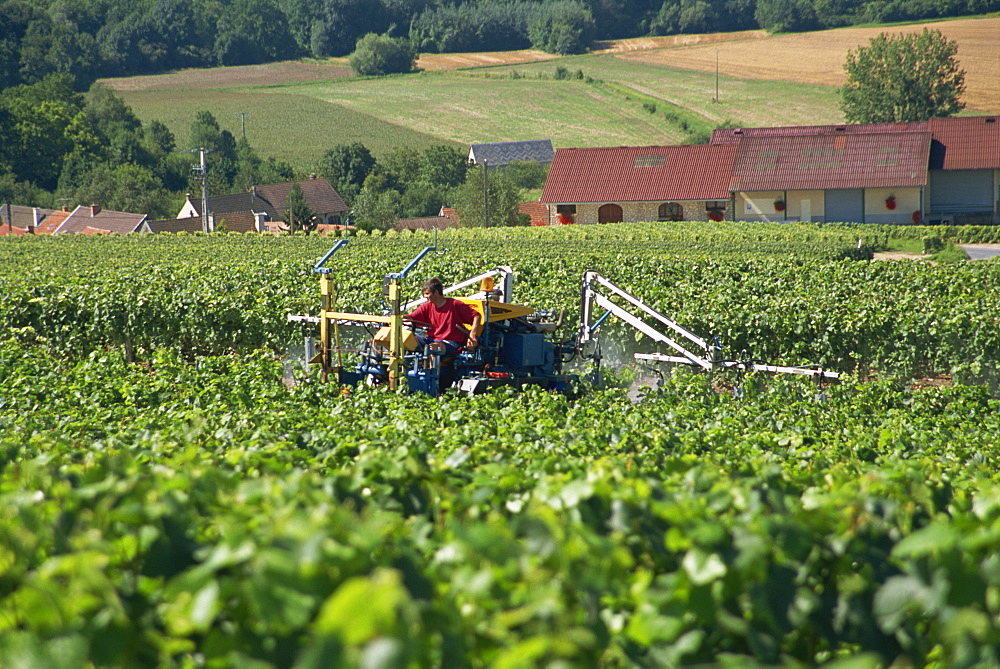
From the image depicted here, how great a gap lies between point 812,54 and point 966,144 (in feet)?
230

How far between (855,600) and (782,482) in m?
1.34

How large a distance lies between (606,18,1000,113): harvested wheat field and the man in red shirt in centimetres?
10193

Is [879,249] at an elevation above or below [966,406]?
below

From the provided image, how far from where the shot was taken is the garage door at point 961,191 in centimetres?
6016

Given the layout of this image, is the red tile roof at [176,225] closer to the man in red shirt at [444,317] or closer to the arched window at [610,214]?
the arched window at [610,214]

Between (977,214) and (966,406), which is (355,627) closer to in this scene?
(966,406)

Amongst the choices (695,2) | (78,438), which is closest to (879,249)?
(78,438)

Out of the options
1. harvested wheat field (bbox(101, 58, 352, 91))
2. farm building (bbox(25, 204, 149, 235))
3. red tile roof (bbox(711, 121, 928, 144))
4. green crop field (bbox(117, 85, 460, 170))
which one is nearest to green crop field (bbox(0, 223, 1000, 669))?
red tile roof (bbox(711, 121, 928, 144))

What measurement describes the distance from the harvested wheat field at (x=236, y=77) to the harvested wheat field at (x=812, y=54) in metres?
41.8

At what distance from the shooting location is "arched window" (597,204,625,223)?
2384 inches

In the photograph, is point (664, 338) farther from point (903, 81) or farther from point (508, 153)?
point (508, 153)

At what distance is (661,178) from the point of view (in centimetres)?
6056

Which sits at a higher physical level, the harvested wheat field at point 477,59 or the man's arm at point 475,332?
the harvested wheat field at point 477,59

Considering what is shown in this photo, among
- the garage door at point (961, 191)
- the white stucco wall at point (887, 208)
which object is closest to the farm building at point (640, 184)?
the white stucco wall at point (887, 208)
